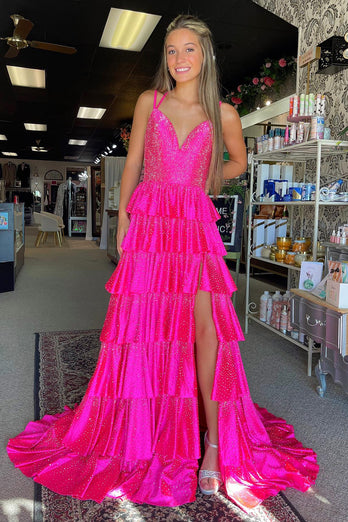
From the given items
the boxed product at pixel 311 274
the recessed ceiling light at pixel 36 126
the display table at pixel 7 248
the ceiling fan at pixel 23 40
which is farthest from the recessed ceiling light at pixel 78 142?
the boxed product at pixel 311 274

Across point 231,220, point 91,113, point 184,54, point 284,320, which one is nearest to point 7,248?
point 231,220

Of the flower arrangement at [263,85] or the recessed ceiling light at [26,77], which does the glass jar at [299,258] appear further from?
the recessed ceiling light at [26,77]

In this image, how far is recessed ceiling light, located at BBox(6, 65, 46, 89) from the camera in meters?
7.48

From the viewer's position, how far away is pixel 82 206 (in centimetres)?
1431

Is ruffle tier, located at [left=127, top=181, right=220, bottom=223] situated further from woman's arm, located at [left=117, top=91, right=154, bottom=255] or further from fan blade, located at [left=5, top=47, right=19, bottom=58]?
fan blade, located at [left=5, top=47, right=19, bottom=58]

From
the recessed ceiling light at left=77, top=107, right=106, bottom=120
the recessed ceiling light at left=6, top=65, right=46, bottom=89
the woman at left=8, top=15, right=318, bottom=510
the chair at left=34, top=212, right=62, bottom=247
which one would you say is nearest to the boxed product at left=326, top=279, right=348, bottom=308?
the woman at left=8, top=15, right=318, bottom=510

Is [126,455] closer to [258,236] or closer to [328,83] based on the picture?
[258,236]

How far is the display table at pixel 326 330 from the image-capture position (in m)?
2.17

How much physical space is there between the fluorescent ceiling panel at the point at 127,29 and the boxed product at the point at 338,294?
4379mm

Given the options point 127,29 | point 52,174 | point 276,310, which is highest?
point 127,29

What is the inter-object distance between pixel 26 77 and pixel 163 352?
7744 mm

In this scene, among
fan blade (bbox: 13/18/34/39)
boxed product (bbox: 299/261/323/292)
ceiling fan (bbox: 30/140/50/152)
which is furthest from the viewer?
ceiling fan (bbox: 30/140/50/152)

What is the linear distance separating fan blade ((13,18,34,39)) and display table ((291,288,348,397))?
426 centimetres

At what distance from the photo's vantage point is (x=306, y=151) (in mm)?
3143
